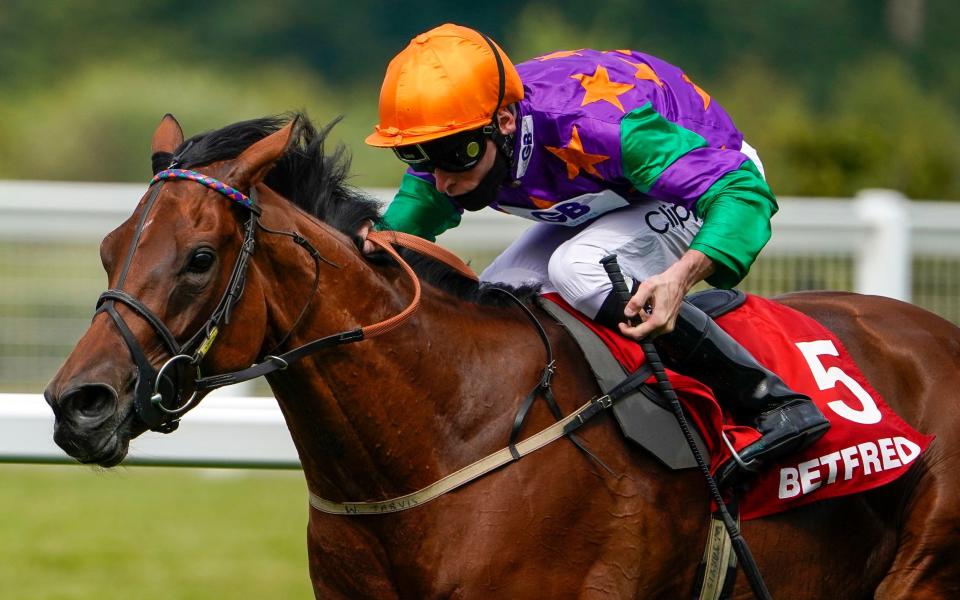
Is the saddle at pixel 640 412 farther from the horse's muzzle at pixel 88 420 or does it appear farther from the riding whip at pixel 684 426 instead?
the horse's muzzle at pixel 88 420

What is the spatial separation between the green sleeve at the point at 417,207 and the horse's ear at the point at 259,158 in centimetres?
83

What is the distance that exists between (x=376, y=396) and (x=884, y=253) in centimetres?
471

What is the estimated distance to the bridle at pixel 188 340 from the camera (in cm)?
279

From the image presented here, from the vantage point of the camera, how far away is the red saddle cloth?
3428mm

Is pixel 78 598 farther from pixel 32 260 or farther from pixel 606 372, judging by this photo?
pixel 606 372

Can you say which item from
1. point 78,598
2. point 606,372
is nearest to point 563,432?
point 606,372

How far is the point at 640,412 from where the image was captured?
10.9ft

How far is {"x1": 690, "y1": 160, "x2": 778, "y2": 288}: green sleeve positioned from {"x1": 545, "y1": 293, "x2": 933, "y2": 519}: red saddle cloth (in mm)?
308

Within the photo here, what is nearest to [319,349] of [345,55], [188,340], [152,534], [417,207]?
[188,340]

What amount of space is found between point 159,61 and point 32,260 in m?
21.8

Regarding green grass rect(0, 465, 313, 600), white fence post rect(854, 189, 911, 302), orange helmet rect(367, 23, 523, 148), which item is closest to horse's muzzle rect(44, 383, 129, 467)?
orange helmet rect(367, 23, 523, 148)

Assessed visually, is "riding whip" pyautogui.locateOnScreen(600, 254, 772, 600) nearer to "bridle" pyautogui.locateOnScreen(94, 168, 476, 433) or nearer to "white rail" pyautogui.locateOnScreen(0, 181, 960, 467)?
"bridle" pyautogui.locateOnScreen(94, 168, 476, 433)

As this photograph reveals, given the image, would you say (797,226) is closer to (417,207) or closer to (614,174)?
(417,207)

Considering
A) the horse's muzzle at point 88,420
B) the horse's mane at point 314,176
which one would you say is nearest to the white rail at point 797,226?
A: the horse's mane at point 314,176
